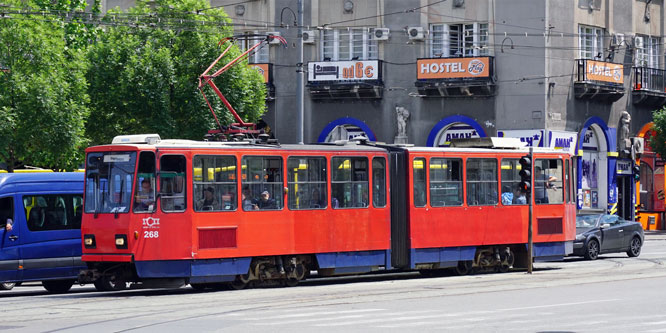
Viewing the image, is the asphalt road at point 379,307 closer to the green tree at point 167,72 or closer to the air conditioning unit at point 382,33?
the green tree at point 167,72

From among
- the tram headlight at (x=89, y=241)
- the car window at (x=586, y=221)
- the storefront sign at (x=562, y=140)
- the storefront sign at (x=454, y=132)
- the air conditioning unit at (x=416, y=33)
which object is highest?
the air conditioning unit at (x=416, y=33)

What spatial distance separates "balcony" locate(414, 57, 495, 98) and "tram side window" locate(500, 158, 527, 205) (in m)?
15.1

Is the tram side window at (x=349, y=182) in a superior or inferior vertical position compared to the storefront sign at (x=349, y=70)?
inferior

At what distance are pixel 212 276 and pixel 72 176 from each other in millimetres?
4111

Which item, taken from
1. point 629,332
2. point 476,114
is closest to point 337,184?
point 629,332

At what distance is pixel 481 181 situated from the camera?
84.7ft

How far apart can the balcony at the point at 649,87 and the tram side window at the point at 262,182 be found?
92.6 ft

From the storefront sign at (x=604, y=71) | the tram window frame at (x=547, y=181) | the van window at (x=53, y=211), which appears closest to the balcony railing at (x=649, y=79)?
the storefront sign at (x=604, y=71)

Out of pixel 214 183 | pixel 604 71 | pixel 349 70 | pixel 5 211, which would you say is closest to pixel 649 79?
pixel 604 71

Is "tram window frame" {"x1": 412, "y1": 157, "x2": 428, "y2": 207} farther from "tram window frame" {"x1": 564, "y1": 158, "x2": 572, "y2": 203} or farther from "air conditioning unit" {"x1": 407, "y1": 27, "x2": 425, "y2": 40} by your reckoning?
"air conditioning unit" {"x1": 407, "y1": 27, "x2": 425, "y2": 40}

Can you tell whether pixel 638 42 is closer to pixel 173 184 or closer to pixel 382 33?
pixel 382 33

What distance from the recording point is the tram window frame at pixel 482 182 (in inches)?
1005

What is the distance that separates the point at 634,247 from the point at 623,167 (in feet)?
51.3

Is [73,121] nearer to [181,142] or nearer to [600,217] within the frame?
[181,142]
